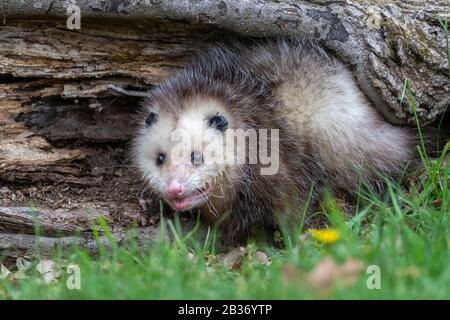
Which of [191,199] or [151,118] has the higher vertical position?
[151,118]

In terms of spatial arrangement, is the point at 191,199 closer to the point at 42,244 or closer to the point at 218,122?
→ the point at 218,122

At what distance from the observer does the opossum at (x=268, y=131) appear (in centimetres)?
408

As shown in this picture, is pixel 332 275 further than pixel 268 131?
No

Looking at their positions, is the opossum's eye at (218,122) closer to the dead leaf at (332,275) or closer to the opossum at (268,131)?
the opossum at (268,131)

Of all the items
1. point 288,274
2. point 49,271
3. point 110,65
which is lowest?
point 49,271

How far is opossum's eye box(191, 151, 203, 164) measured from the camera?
3.94m

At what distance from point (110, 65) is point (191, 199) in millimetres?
1066

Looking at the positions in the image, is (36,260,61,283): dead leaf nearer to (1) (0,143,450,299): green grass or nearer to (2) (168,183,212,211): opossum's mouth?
(1) (0,143,450,299): green grass

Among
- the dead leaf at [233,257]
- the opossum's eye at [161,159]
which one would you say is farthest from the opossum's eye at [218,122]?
the dead leaf at [233,257]

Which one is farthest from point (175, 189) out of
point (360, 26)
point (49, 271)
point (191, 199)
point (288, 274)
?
point (360, 26)

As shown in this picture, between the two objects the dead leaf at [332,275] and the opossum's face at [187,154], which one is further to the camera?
the opossum's face at [187,154]

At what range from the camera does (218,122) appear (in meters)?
4.07

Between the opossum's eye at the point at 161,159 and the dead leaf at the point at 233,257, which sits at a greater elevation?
the opossum's eye at the point at 161,159
